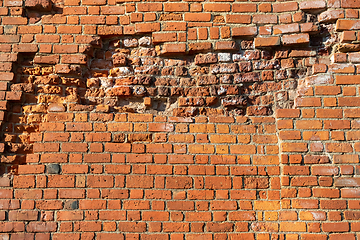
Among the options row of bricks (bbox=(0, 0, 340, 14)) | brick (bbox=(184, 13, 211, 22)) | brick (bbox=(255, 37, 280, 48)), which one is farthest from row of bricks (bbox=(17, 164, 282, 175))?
row of bricks (bbox=(0, 0, 340, 14))

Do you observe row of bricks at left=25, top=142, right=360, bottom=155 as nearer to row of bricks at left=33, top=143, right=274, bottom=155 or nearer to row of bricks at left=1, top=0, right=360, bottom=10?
row of bricks at left=33, top=143, right=274, bottom=155

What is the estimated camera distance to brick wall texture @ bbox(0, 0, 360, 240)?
236 cm

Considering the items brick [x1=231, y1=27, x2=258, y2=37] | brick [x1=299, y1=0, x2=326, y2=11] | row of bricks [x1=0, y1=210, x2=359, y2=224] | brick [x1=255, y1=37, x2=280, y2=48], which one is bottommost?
row of bricks [x1=0, y1=210, x2=359, y2=224]

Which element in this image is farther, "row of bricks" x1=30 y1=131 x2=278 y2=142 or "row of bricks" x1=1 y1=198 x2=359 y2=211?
"row of bricks" x1=30 y1=131 x2=278 y2=142

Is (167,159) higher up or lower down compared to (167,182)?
higher up

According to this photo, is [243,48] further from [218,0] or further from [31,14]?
[31,14]

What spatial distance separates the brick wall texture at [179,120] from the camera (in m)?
2.36

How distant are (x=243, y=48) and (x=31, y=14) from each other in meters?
1.94

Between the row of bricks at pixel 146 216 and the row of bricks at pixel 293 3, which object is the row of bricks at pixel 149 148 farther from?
the row of bricks at pixel 293 3

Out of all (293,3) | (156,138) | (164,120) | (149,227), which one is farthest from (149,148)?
(293,3)

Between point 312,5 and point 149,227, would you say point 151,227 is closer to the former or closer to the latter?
point 149,227

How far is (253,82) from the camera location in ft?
8.57

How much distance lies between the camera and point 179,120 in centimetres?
256

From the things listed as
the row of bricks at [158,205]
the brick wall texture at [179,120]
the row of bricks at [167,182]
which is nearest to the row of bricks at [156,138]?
the brick wall texture at [179,120]
